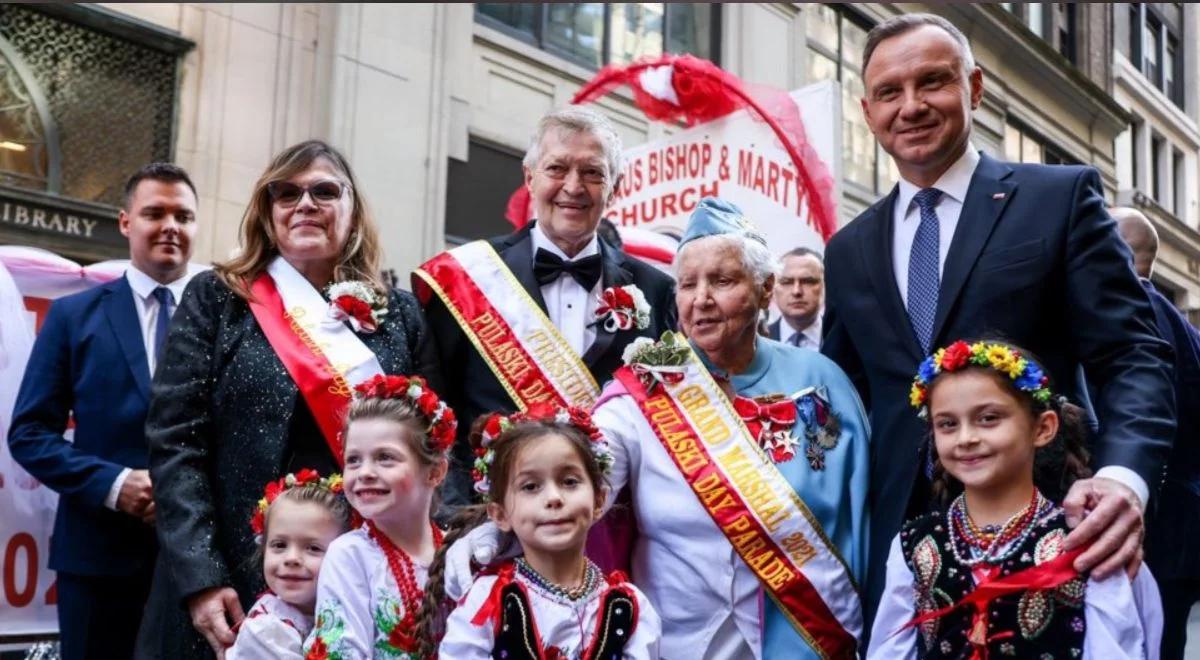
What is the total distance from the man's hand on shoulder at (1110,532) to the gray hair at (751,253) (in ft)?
3.11

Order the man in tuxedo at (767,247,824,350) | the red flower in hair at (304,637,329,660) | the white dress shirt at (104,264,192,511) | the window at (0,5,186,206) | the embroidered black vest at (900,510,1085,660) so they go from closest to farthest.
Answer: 1. the embroidered black vest at (900,510,1085,660)
2. the red flower in hair at (304,637,329,660)
3. the white dress shirt at (104,264,192,511)
4. the man in tuxedo at (767,247,824,350)
5. the window at (0,5,186,206)

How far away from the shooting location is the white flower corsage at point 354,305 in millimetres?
3229

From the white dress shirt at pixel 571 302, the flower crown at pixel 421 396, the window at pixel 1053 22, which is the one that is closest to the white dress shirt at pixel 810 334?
the white dress shirt at pixel 571 302

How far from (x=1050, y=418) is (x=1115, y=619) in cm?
44

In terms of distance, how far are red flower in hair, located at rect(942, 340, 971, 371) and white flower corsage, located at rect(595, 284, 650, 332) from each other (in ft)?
3.45

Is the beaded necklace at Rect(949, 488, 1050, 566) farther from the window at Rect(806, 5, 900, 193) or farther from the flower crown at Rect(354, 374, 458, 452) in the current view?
the window at Rect(806, 5, 900, 193)

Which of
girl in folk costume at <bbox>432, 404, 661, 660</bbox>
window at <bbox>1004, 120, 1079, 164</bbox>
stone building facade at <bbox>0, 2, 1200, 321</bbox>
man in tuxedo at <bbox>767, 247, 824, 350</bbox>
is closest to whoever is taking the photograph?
girl in folk costume at <bbox>432, 404, 661, 660</bbox>

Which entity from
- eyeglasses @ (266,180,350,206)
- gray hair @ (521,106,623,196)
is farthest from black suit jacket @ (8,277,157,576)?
gray hair @ (521,106,623,196)

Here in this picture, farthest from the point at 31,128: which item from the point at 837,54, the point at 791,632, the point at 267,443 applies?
the point at 837,54

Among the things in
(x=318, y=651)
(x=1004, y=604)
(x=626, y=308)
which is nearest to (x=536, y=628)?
(x=318, y=651)

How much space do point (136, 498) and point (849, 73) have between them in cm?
1443

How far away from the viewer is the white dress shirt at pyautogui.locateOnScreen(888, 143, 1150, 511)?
2766 mm

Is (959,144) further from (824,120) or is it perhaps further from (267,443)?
(824,120)

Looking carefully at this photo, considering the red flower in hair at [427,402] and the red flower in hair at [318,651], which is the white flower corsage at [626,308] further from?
the red flower in hair at [318,651]
